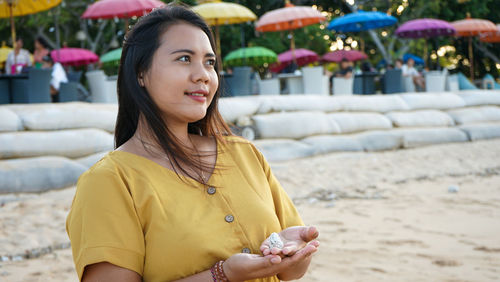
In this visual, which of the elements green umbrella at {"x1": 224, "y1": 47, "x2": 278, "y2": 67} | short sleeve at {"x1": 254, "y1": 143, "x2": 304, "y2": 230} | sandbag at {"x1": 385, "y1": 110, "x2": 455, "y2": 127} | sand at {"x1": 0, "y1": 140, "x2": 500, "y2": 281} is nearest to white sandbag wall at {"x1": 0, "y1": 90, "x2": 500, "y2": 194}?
sandbag at {"x1": 385, "y1": 110, "x2": 455, "y2": 127}

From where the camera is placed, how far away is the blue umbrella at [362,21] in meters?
11.0

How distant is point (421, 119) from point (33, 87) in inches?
248

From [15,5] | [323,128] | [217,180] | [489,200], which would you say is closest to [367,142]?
[323,128]

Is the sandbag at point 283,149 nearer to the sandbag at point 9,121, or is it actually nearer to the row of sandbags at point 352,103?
the row of sandbags at point 352,103

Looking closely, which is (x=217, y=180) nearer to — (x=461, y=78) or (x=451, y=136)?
(x=451, y=136)

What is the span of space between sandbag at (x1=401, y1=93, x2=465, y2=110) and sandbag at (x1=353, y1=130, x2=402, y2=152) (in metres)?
1.19

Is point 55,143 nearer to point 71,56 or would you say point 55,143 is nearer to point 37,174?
point 37,174

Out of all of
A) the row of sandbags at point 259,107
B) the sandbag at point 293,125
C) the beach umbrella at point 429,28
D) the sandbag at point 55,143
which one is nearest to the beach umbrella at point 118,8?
the row of sandbags at point 259,107

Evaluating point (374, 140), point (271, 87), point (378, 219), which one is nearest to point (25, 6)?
point (271, 87)

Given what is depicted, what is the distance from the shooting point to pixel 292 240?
1514 millimetres

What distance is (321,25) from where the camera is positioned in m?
17.0

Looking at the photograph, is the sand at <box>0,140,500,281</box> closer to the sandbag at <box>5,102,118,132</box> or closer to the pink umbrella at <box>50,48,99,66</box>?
the sandbag at <box>5,102,118,132</box>

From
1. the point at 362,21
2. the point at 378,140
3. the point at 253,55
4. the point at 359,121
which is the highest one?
the point at 362,21

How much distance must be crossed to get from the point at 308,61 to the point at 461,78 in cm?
362
